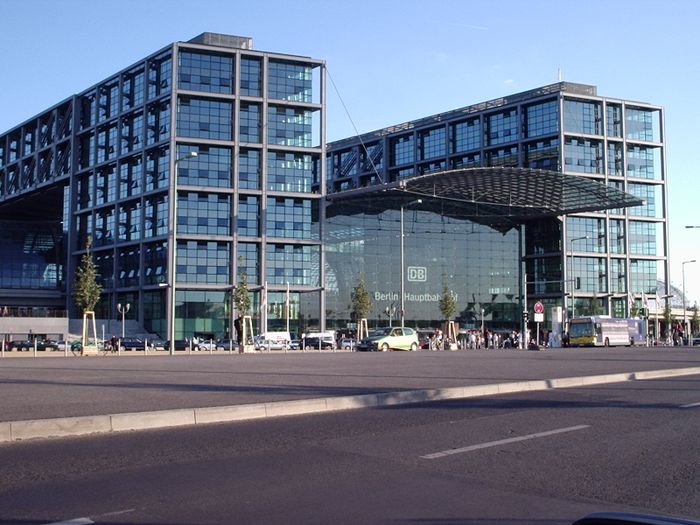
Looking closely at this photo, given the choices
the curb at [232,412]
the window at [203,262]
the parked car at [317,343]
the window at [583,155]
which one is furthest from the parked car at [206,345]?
the window at [583,155]

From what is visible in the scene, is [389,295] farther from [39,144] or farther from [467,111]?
[39,144]

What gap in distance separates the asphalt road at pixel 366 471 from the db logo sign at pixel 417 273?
238 ft

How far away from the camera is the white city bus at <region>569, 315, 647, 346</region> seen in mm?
65500

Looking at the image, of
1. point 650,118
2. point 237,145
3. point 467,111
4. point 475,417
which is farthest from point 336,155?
point 475,417

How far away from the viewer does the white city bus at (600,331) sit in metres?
65.5

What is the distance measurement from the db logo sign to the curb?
66.5 meters

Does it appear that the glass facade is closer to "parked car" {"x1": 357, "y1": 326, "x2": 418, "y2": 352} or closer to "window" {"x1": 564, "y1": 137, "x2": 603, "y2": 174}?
"window" {"x1": 564, "y1": 137, "x2": 603, "y2": 174}

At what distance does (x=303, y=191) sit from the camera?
7712 centimetres

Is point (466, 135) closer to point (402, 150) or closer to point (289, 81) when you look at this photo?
point (402, 150)

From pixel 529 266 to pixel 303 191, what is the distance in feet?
115

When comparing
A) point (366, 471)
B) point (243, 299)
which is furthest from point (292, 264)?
point (366, 471)

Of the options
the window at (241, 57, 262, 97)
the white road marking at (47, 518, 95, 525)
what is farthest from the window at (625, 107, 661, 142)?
the white road marking at (47, 518, 95, 525)

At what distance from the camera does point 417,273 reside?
281 feet

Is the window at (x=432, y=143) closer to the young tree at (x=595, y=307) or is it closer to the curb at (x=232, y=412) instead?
the young tree at (x=595, y=307)
